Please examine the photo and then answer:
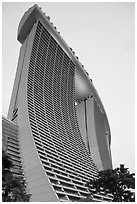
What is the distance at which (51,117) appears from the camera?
61.5m

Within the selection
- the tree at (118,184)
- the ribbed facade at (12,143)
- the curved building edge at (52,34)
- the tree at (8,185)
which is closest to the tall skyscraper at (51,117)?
the curved building edge at (52,34)

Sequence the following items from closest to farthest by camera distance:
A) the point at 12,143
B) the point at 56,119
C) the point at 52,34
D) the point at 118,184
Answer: the point at 118,184, the point at 12,143, the point at 56,119, the point at 52,34

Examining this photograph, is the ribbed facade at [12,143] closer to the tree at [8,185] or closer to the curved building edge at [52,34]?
the tree at [8,185]

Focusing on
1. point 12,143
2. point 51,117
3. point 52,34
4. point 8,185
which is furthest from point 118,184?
point 52,34

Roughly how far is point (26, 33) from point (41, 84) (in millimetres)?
25534

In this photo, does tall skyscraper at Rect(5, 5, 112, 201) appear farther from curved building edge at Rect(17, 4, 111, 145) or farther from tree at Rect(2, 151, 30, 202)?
tree at Rect(2, 151, 30, 202)

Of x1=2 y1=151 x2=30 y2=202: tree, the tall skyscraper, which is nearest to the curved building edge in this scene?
the tall skyscraper

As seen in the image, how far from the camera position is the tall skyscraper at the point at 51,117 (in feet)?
140

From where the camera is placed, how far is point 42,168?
1590 inches

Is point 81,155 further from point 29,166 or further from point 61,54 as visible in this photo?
point 61,54

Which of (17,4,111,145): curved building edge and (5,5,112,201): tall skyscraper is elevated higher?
(17,4,111,145): curved building edge

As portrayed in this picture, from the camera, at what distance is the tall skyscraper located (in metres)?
42.8

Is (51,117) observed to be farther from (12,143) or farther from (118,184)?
(118,184)

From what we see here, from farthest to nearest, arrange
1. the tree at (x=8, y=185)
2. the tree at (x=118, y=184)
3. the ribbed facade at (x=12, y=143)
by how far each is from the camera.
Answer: the ribbed facade at (x=12, y=143), the tree at (x=118, y=184), the tree at (x=8, y=185)
